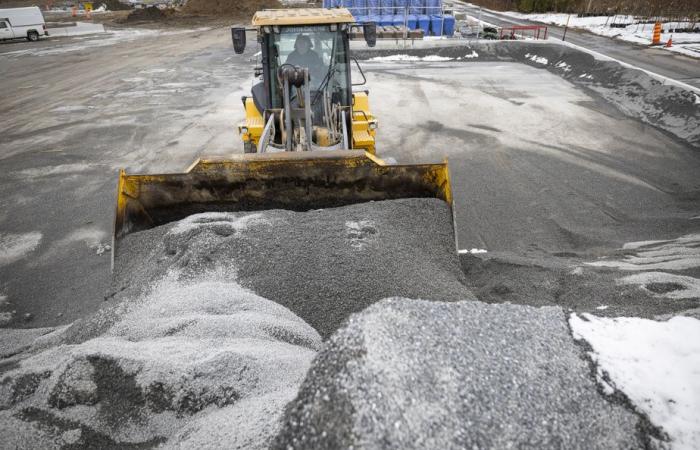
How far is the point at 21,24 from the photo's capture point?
24109mm

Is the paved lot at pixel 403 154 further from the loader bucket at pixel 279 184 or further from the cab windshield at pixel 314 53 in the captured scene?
the cab windshield at pixel 314 53

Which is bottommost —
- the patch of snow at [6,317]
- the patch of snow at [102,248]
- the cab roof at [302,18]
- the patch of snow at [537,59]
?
the patch of snow at [6,317]

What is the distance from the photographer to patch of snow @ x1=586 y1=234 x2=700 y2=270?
162 inches

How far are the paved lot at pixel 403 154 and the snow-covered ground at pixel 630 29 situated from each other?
27.8 ft

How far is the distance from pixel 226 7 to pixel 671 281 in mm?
39563

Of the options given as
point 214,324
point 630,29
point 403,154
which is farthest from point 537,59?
point 214,324

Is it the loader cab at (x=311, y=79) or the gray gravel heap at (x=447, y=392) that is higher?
the loader cab at (x=311, y=79)

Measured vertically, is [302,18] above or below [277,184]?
above

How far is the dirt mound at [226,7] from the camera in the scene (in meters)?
35.4

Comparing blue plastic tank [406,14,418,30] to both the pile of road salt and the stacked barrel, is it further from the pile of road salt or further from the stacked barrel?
the pile of road salt

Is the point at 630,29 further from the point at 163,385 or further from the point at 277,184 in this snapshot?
the point at 163,385

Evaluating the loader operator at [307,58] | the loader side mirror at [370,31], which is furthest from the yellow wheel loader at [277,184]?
the loader side mirror at [370,31]

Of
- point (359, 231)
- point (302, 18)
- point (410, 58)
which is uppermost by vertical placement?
point (302, 18)

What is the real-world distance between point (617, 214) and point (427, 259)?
3.64 m
